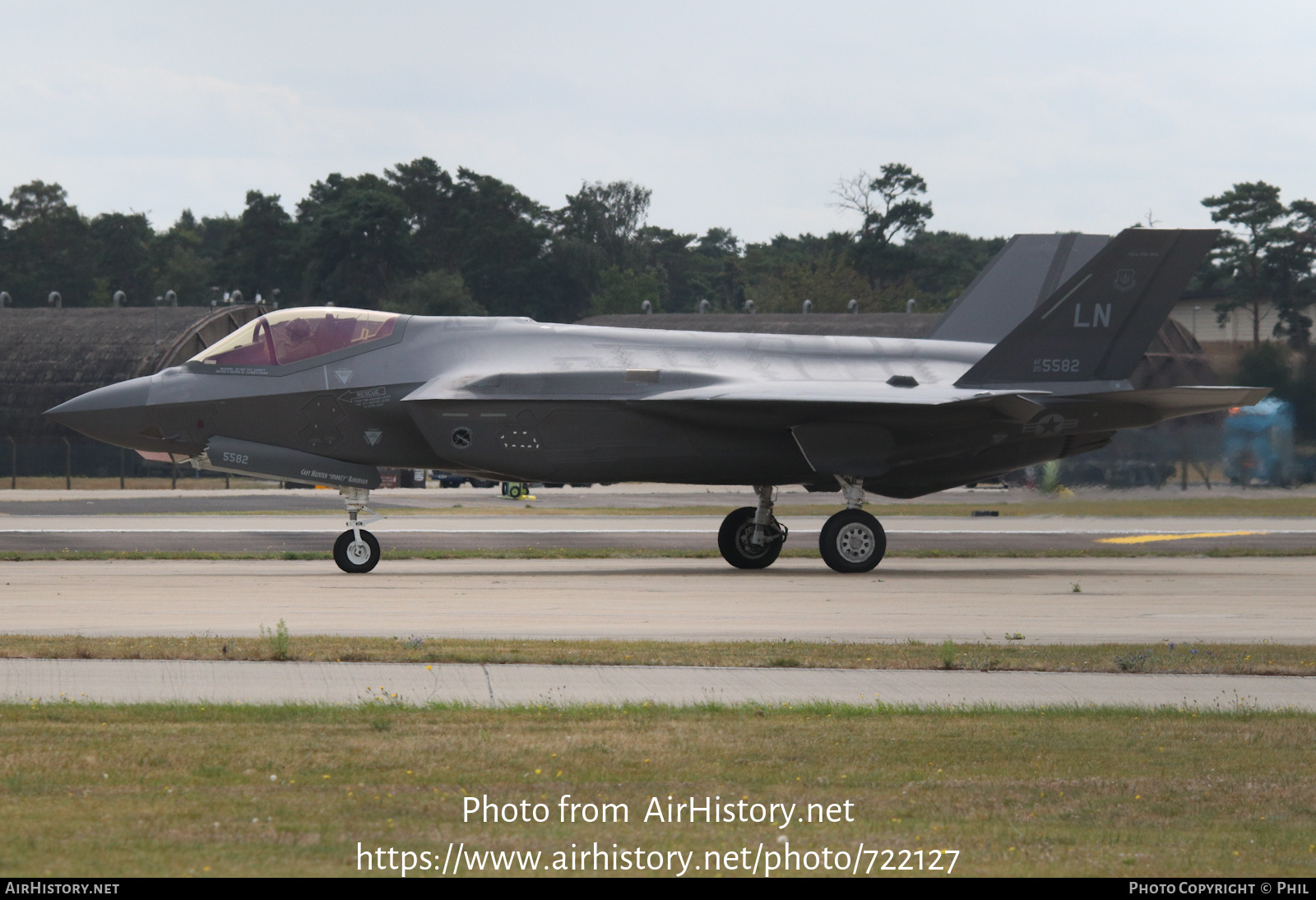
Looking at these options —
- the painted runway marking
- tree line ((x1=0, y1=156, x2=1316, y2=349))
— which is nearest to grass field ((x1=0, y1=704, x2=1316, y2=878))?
the painted runway marking

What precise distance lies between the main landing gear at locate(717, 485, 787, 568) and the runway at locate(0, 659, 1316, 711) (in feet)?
35.0

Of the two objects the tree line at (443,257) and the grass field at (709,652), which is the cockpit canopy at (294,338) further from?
the tree line at (443,257)

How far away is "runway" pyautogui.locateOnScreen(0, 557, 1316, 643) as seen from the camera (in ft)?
44.1

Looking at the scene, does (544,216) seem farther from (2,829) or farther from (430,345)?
(2,829)

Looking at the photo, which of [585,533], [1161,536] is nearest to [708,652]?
[585,533]

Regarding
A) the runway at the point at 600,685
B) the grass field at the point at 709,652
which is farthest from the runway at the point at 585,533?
the runway at the point at 600,685

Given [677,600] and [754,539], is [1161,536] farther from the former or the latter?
[677,600]

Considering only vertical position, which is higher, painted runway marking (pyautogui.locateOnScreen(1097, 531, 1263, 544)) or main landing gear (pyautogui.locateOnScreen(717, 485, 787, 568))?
main landing gear (pyautogui.locateOnScreen(717, 485, 787, 568))

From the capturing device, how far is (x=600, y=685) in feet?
32.9

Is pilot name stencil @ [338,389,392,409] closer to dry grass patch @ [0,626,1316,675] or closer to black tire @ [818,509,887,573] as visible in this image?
black tire @ [818,509,887,573]

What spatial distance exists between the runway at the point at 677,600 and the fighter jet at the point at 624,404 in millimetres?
1545

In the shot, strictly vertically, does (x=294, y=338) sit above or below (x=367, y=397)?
above

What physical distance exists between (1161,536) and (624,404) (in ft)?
42.8

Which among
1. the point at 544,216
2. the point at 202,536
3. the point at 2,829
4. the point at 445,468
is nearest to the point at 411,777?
the point at 2,829
